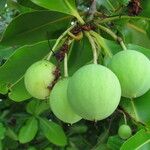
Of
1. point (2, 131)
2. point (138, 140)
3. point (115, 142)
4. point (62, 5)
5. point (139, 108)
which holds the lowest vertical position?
point (115, 142)

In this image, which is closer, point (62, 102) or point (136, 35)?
point (62, 102)

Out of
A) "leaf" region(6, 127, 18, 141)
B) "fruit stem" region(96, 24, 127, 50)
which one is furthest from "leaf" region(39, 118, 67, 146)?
"fruit stem" region(96, 24, 127, 50)

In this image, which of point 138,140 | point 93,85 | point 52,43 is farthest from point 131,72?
point 52,43

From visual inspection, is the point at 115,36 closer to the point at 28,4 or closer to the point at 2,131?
the point at 28,4

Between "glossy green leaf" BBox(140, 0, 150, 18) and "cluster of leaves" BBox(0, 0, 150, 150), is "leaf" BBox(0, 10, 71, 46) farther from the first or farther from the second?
"glossy green leaf" BBox(140, 0, 150, 18)

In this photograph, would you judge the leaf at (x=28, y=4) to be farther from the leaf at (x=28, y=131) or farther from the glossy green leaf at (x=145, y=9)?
the leaf at (x=28, y=131)

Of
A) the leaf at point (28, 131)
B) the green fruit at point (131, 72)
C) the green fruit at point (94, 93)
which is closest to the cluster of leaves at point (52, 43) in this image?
the leaf at point (28, 131)

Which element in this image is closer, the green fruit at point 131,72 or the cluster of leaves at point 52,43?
the green fruit at point 131,72

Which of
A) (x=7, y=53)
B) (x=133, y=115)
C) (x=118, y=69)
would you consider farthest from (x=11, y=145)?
(x=118, y=69)
